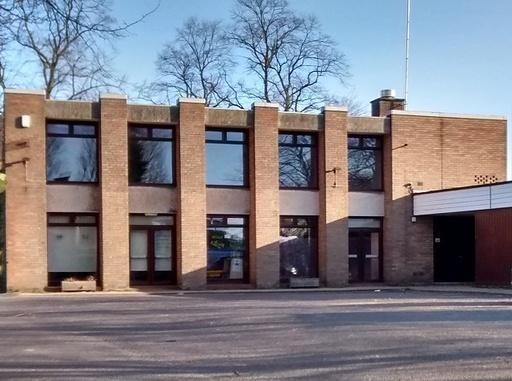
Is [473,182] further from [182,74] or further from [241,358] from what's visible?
[182,74]

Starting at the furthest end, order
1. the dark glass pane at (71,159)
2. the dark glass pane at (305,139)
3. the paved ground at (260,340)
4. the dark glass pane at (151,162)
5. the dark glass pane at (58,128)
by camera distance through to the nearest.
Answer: the dark glass pane at (305,139) < the dark glass pane at (151,162) < the dark glass pane at (71,159) < the dark glass pane at (58,128) < the paved ground at (260,340)

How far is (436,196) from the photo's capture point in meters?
26.0

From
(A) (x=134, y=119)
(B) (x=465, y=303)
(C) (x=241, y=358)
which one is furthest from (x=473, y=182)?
(C) (x=241, y=358)

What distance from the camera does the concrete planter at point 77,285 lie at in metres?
23.6

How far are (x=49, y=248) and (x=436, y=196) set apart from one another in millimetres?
13913

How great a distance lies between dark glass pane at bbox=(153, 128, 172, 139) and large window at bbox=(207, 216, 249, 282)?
10.8 ft

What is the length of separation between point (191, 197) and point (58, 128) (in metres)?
5.11

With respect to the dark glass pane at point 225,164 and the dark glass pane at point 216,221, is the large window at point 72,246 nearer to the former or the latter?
the dark glass pane at point 216,221

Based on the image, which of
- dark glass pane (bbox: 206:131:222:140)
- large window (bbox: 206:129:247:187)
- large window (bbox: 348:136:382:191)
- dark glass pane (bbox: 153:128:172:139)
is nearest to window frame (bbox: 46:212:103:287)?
dark glass pane (bbox: 153:128:172:139)

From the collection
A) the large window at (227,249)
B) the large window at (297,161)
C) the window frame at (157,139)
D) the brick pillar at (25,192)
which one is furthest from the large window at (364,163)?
the brick pillar at (25,192)

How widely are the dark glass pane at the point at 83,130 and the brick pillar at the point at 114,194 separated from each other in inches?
26.9

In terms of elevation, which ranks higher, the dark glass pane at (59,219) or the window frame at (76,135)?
the window frame at (76,135)

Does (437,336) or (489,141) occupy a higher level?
(489,141)

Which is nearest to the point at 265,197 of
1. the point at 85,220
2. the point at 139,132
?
the point at 139,132
